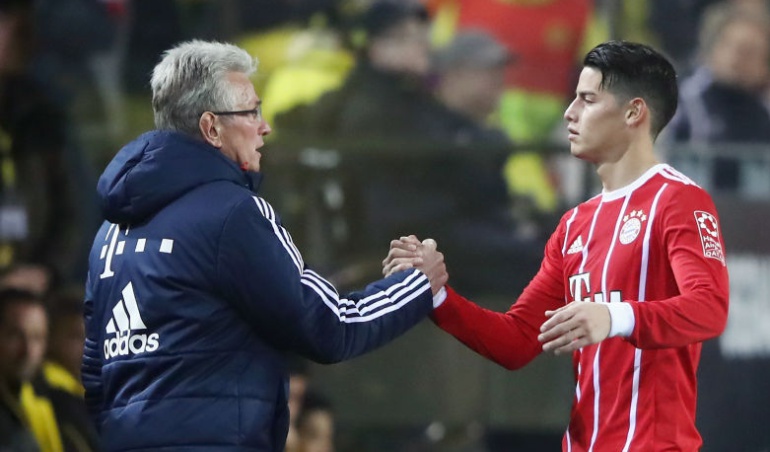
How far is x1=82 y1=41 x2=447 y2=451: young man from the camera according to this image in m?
3.52

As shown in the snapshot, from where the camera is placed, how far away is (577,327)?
3.28m

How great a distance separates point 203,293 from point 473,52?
3878 mm

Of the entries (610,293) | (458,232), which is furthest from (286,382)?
(458,232)

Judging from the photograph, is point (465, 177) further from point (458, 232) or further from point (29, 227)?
point (29, 227)

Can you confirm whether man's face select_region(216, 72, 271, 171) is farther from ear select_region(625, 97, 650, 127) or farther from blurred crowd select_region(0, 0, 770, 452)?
blurred crowd select_region(0, 0, 770, 452)

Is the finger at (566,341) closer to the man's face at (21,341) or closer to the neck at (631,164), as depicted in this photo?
the neck at (631,164)

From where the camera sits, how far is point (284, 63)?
722cm

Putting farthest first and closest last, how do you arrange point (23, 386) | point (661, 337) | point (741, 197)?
point (741, 197) < point (23, 386) < point (661, 337)

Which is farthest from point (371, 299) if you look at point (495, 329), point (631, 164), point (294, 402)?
point (294, 402)

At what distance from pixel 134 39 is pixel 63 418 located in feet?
6.82

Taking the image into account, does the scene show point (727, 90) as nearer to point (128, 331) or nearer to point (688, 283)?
point (688, 283)

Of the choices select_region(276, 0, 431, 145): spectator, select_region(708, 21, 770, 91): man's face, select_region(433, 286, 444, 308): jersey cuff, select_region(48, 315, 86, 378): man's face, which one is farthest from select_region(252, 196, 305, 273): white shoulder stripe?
select_region(708, 21, 770, 91): man's face

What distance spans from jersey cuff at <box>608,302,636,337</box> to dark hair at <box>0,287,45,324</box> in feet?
11.7

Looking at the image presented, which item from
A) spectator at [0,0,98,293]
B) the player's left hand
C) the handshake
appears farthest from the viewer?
spectator at [0,0,98,293]
